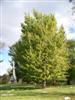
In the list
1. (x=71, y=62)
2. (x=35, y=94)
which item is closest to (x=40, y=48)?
(x=35, y=94)

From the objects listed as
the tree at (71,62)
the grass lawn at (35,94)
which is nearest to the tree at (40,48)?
the grass lawn at (35,94)

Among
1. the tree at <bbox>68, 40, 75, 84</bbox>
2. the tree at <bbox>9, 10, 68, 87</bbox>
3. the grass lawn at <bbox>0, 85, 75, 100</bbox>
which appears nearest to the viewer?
the grass lawn at <bbox>0, 85, 75, 100</bbox>

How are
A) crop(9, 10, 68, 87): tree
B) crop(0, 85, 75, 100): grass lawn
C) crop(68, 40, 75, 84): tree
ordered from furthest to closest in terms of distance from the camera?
crop(68, 40, 75, 84): tree
crop(9, 10, 68, 87): tree
crop(0, 85, 75, 100): grass lawn

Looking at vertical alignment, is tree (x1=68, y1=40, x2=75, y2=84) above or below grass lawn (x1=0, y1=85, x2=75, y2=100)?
above

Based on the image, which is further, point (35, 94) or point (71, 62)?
point (71, 62)

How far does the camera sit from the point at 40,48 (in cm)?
4591

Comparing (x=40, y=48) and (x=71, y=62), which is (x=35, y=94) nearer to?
(x=40, y=48)

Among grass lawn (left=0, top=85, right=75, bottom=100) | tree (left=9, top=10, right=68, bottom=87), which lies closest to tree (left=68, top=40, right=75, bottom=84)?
tree (left=9, top=10, right=68, bottom=87)

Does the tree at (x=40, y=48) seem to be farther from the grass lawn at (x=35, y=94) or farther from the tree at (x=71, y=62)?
the tree at (x=71, y=62)

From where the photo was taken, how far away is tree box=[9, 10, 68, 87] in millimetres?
45875

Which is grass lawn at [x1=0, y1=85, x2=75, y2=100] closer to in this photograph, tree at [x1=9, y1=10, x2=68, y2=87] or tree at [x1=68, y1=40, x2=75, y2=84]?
tree at [x1=9, y1=10, x2=68, y2=87]

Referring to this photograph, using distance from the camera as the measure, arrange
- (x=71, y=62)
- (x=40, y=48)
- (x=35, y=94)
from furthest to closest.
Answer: (x=71, y=62), (x=40, y=48), (x=35, y=94)

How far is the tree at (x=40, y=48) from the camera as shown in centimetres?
4588

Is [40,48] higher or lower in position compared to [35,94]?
higher
